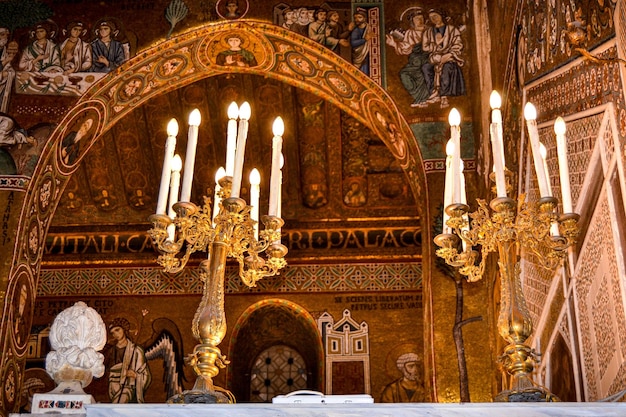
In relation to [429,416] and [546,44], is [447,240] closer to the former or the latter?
[429,416]

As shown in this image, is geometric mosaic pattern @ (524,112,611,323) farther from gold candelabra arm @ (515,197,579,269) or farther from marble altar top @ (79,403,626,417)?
marble altar top @ (79,403,626,417)

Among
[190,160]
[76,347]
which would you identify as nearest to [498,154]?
[190,160]

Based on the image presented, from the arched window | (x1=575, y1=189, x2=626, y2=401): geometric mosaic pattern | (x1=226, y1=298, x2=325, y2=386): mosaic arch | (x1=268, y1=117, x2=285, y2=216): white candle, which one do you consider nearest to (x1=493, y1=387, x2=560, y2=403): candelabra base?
(x1=575, y1=189, x2=626, y2=401): geometric mosaic pattern

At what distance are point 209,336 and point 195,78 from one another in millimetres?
5321

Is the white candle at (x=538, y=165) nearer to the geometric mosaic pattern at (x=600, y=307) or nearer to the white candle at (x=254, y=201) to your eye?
Answer: the geometric mosaic pattern at (x=600, y=307)

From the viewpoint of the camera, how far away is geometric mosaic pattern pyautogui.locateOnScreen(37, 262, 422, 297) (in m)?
10.8

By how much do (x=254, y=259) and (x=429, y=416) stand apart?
1.31 meters

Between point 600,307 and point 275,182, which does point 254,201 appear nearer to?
point 275,182

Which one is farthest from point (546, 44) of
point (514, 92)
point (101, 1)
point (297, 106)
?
point (297, 106)

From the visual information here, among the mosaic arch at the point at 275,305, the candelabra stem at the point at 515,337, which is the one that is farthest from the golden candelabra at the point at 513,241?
the mosaic arch at the point at 275,305

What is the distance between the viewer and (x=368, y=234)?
437 inches

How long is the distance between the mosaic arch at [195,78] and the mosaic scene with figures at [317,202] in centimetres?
2

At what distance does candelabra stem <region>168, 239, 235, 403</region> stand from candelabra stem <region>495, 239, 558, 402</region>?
115 cm

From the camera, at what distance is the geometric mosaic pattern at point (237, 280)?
35.5 feet
